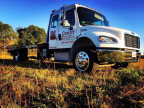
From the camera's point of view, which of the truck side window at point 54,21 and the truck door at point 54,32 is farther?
the truck side window at point 54,21

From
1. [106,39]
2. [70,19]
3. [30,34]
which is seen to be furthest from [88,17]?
[30,34]

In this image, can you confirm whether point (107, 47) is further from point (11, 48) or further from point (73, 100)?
point (11, 48)

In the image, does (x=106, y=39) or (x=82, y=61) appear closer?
(x=106, y=39)

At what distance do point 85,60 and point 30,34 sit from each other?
43.9m

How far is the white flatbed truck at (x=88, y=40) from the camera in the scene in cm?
360

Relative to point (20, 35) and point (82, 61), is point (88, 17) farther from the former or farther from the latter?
point (20, 35)

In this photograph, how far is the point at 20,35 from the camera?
44438 mm

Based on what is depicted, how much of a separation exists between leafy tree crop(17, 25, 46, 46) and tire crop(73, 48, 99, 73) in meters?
39.4

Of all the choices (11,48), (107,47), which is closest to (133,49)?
(107,47)

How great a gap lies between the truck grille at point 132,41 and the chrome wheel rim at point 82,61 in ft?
4.72

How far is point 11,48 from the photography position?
32.0 ft

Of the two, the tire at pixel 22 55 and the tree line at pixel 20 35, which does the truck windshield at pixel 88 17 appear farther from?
the tree line at pixel 20 35

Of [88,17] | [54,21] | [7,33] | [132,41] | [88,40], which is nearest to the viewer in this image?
[132,41]

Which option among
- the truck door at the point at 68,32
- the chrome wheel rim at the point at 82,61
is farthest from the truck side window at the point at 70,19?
the chrome wheel rim at the point at 82,61
